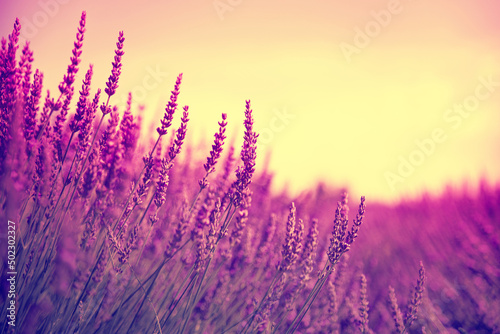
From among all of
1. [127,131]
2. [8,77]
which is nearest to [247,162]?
[127,131]

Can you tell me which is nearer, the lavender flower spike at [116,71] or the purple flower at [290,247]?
the lavender flower spike at [116,71]

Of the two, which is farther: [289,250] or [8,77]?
[289,250]

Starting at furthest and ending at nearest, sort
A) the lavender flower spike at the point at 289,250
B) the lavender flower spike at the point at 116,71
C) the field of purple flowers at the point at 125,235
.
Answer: the lavender flower spike at the point at 289,250
the lavender flower spike at the point at 116,71
the field of purple flowers at the point at 125,235

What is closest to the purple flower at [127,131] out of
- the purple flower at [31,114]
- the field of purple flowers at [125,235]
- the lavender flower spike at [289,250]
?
the field of purple flowers at [125,235]

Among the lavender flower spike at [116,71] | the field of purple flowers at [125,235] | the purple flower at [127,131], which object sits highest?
the lavender flower spike at [116,71]

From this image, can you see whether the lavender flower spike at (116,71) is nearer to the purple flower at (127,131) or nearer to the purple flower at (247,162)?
the purple flower at (127,131)

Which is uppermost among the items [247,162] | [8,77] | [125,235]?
[8,77]

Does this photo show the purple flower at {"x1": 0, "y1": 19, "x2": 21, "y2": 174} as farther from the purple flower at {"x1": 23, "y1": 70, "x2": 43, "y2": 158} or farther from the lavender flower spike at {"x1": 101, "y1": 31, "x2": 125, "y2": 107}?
the lavender flower spike at {"x1": 101, "y1": 31, "x2": 125, "y2": 107}

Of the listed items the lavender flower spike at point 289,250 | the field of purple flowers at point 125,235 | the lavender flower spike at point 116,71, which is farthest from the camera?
the lavender flower spike at point 289,250

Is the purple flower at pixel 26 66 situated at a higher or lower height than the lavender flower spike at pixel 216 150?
higher

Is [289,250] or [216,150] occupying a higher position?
[216,150]

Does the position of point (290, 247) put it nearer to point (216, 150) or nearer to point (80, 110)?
point (216, 150)

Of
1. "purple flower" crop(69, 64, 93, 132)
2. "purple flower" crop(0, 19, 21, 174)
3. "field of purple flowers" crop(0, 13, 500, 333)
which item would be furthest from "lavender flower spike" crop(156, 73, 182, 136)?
"purple flower" crop(0, 19, 21, 174)

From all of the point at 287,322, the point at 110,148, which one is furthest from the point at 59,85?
the point at 287,322
